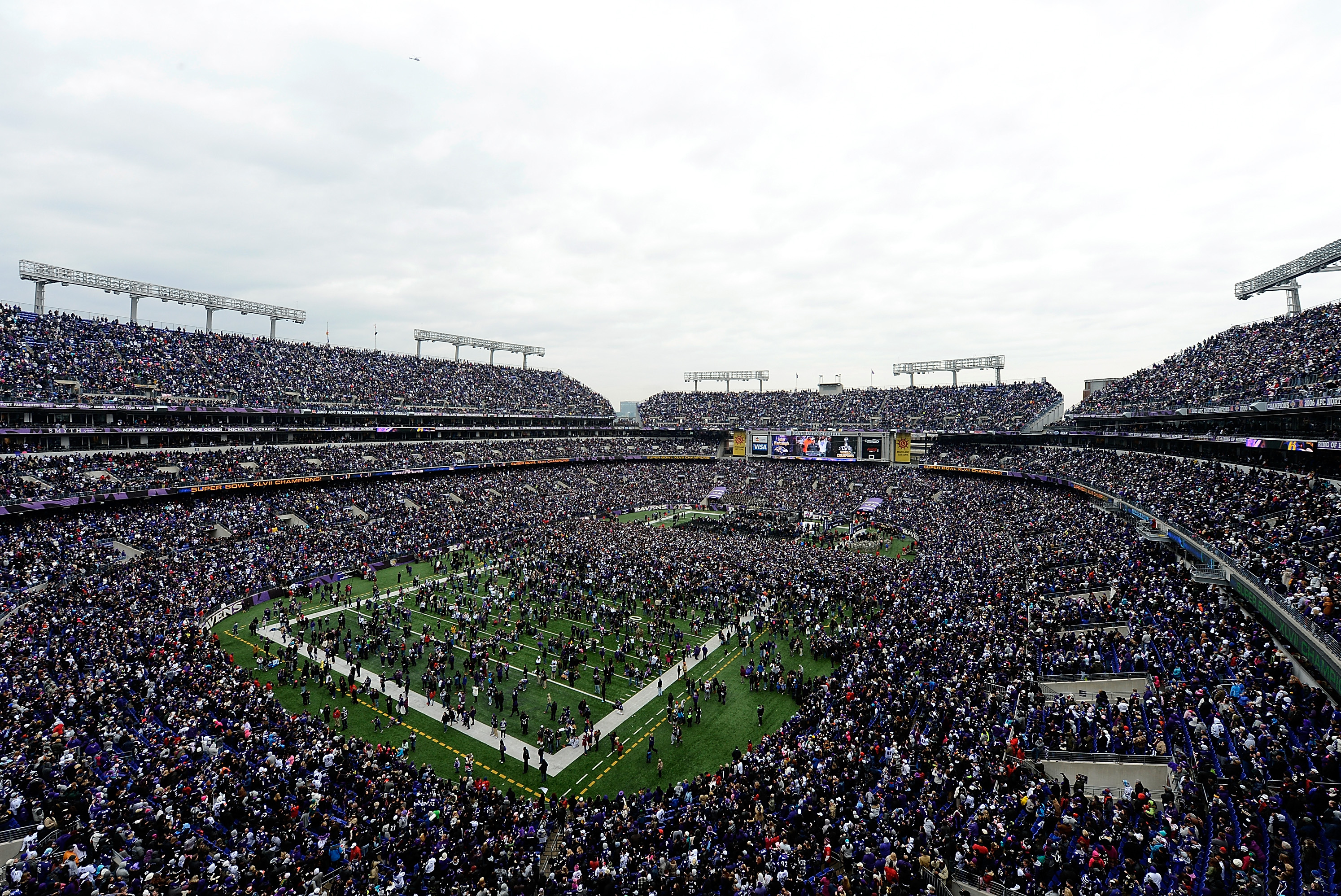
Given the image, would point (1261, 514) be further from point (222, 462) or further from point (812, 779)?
point (222, 462)

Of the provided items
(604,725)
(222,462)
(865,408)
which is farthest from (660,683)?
(865,408)

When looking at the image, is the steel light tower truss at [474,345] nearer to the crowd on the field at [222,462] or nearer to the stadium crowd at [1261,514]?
the crowd on the field at [222,462]

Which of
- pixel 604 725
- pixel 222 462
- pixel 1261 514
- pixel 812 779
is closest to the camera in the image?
pixel 812 779

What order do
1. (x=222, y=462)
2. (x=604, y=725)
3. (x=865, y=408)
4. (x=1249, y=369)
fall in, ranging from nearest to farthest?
(x=604, y=725)
(x=1249, y=369)
(x=222, y=462)
(x=865, y=408)

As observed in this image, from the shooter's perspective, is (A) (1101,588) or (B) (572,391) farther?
(B) (572,391)

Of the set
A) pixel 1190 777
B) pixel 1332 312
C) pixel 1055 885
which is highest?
pixel 1332 312

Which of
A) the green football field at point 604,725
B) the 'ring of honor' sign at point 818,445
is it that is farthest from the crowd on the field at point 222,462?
the 'ring of honor' sign at point 818,445

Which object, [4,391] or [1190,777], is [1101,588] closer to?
[1190,777]

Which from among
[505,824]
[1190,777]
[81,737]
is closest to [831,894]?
[505,824]
